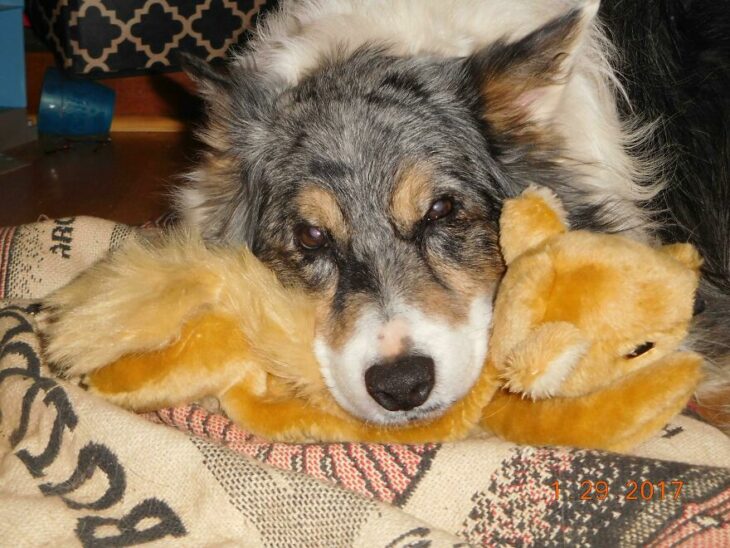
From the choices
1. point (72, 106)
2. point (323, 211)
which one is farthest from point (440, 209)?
point (72, 106)

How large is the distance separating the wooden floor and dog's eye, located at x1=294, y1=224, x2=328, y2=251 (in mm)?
1966

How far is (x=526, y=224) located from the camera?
6.84 ft

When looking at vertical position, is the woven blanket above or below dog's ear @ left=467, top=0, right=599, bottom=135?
below

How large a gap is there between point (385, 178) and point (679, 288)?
2.82 ft

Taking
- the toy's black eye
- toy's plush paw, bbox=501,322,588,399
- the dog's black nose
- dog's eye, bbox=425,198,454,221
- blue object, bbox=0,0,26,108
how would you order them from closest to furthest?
toy's plush paw, bbox=501,322,588,399
the toy's black eye
the dog's black nose
dog's eye, bbox=425,198,454,221
blue object, bbox=0,0,26,108

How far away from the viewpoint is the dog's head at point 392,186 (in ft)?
6.78

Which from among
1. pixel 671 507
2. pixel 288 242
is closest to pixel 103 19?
pixel 288 242

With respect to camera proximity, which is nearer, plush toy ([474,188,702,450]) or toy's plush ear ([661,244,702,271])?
plush toy ([474,188,702,450])

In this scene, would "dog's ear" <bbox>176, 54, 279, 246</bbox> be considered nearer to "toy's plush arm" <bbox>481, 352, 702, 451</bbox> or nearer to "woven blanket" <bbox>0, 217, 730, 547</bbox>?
"woven blanket" <bbox>0, 217, 730, 547</bbox>

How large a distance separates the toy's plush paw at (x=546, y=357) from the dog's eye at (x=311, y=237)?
2.65 feet

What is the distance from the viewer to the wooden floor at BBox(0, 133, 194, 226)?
4.79 m

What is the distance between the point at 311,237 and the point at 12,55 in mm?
4402

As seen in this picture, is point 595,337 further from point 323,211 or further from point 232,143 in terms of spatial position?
point 232,143

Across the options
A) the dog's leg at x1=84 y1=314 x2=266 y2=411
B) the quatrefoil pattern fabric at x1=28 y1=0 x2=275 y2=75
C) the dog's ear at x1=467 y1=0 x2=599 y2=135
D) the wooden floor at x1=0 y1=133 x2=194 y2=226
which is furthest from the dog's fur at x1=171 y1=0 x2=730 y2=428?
the quatrefoil pattern fabric at x1=28 y1=0 x2=275 y2=75
